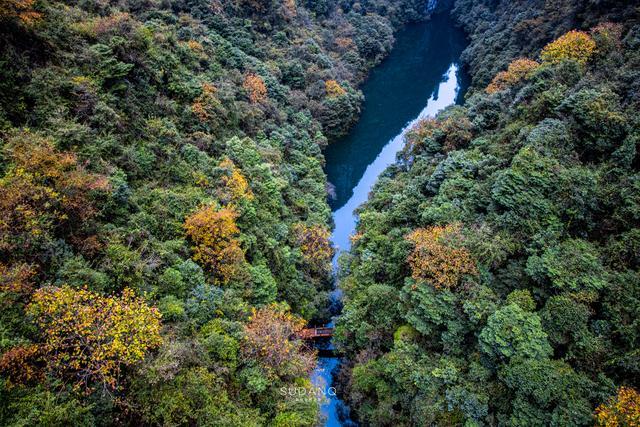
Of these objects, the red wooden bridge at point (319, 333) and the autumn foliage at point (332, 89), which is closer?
the red wooden bridge at point (319, 333)

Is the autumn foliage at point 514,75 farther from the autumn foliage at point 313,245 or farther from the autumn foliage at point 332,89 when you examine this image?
the autumn foliage at point 313,245

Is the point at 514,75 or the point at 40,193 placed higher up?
the point at 514,75

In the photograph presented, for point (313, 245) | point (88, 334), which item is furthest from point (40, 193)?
point (313, 245)

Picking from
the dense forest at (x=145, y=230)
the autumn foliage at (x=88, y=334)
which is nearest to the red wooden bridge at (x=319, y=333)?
the dense forest at (x=145, y=230)

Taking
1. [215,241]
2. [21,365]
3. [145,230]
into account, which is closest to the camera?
[21,365]

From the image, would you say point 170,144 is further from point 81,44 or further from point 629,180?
point 629,180

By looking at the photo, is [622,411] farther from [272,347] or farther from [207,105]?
[207,105]
